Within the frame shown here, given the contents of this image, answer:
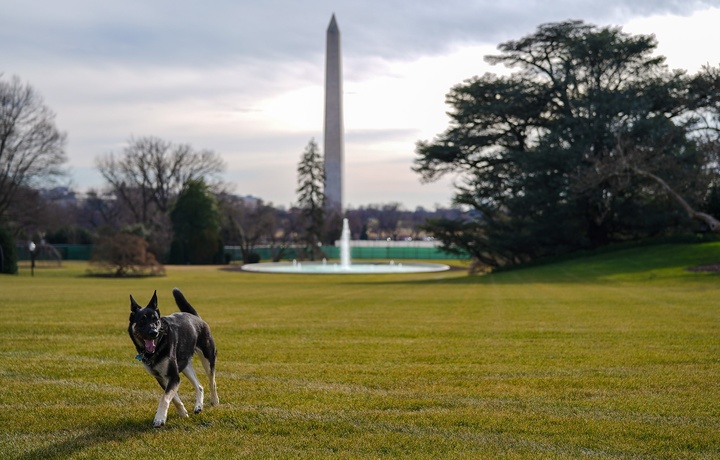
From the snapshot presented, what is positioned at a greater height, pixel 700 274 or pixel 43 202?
pixel 43 202

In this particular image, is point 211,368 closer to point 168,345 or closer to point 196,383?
point 196,383

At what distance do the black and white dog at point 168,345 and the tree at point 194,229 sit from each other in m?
62.9

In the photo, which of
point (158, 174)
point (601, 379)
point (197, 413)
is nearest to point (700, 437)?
point (601, 379)

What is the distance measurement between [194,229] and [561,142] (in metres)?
37.5

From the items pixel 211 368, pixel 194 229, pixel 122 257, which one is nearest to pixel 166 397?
pixel 211 368

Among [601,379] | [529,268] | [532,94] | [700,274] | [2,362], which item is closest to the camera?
[601,379]

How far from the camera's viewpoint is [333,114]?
213ft

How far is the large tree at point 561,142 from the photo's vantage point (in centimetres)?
4197

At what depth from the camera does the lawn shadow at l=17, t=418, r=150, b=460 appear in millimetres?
6156

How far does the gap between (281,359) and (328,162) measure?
59673mm

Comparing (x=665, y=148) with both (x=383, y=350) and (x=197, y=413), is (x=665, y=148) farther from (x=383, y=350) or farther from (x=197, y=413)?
(x=197, y=413)

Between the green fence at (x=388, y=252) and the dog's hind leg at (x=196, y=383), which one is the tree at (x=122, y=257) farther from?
the dog's hind leg at (x=196, y=383)

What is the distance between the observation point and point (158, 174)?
9219 cm

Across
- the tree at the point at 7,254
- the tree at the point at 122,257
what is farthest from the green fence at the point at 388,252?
the tree at the point at 7,254
